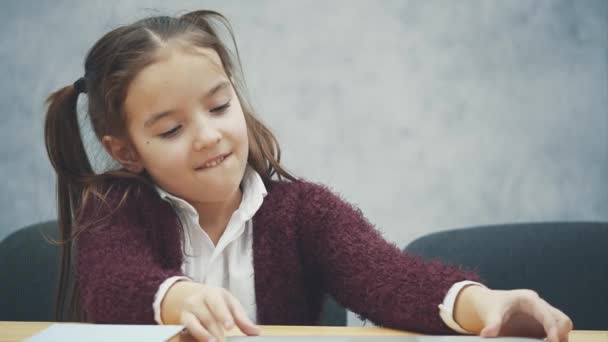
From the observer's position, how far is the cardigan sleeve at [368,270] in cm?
70

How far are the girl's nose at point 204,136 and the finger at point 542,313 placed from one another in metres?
0.39

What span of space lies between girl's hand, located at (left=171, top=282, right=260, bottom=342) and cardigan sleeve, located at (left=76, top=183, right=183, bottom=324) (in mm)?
105

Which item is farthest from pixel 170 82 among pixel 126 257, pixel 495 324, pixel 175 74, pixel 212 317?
pixel 495 324

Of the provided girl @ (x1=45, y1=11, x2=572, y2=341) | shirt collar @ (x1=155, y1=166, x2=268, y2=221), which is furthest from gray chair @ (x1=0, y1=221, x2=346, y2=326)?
shirt collar @ (x1=155, y1=166, x2=268, y2=221)

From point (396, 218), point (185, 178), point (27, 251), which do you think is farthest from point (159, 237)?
point (396, 218)

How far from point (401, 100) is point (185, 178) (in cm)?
102

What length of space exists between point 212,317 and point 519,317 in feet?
0.93

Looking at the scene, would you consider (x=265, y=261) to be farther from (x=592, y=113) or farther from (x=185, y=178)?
(x=592, y=113)

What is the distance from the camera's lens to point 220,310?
0.55m

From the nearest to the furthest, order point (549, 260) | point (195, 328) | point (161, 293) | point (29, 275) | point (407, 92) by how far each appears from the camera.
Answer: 1. point (195, 328)
2. point (161, 293)
3. point (549, 260)
4. point (29, 275)
5. point (407, 92)

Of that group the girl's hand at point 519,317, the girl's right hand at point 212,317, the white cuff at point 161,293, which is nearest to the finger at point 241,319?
the girl's right hand at point 212,317

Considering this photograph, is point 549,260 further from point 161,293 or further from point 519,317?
point 161,293

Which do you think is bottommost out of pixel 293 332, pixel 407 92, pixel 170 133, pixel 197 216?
pixel 293 332

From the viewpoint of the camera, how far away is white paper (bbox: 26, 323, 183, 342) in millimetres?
522
